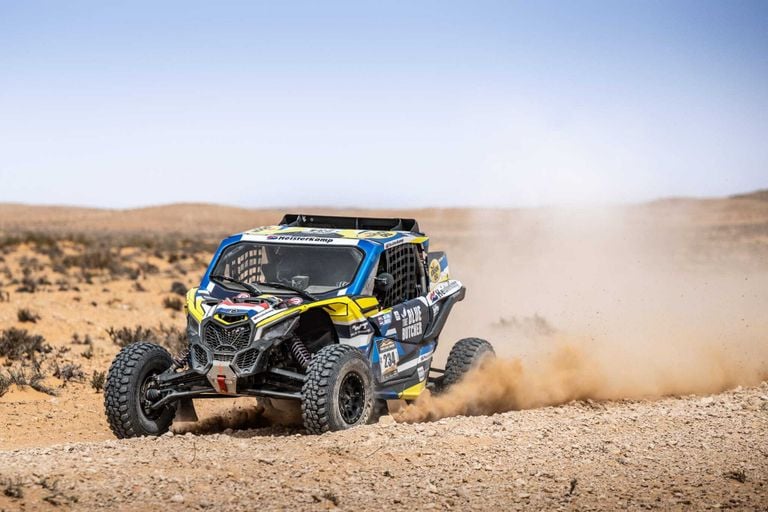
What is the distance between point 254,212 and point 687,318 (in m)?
126

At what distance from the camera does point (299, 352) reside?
9.91 metres

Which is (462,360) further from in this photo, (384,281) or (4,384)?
(4,384)

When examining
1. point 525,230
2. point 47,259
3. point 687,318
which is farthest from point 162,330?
point 525,230

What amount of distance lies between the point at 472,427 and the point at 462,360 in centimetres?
238

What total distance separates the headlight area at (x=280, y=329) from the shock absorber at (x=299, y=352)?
226 mm

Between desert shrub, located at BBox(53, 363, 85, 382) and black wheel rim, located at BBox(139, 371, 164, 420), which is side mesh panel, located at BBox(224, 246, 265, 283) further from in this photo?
desert shrub, located at BBox(53, 363, 85, 382)

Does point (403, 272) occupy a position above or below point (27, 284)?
above

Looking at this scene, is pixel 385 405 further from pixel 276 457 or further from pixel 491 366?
pixel 276 457

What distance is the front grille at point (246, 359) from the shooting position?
9539 millimetres

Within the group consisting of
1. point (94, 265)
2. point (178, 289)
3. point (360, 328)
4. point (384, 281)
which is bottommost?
point (178, 289)

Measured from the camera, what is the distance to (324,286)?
35.2 feet

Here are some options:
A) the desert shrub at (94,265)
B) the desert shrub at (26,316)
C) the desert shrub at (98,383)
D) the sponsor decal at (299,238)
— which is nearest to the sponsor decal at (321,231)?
the sponsor decal at (299,238)

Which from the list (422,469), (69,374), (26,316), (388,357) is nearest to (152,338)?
(26,316)

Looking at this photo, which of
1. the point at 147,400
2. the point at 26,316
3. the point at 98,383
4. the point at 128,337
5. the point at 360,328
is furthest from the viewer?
the point at 26,316
